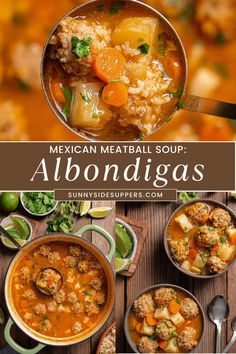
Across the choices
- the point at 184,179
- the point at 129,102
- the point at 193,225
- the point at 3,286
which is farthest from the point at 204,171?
the point at 3,286

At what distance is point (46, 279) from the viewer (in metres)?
1.81

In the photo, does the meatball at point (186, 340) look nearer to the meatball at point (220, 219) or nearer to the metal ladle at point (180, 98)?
the meatball at point (220, 219)

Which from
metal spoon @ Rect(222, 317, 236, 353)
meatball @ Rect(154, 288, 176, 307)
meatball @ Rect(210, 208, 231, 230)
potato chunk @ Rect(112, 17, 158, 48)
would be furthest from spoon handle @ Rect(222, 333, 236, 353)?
potato chunk @ Rect(112, 17, 158, 48)

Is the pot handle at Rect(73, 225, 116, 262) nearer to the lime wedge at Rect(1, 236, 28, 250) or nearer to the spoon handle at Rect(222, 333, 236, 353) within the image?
the lime wedge at Rect(1, 236, 28, 250)

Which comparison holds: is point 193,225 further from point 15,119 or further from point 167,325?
point 15,119

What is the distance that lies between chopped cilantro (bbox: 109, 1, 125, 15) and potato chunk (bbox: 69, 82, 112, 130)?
6.8 inches

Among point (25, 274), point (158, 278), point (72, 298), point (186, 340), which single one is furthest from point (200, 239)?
point (25, 274)

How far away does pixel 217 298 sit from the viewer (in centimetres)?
181

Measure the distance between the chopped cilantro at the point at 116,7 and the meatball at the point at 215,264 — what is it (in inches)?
27.3

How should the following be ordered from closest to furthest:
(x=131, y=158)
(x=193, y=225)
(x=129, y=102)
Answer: (x=129, y=102), (x=131, y=158), (x=193, y=225)

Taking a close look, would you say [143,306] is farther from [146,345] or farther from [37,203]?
[37,203]

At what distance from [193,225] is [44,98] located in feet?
1.75

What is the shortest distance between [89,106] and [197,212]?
44 cm

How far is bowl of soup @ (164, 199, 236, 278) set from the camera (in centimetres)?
176
